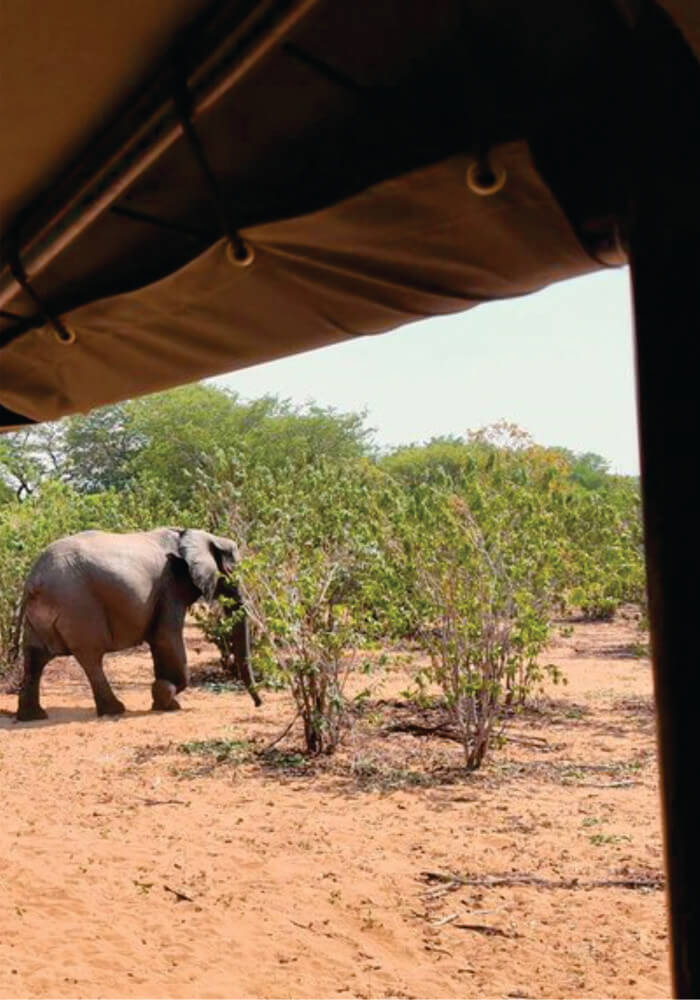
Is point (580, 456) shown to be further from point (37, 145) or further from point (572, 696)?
point (37, 145)

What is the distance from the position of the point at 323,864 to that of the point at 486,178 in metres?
4.01

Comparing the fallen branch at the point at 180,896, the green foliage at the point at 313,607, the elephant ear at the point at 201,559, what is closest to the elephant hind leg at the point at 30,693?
the elephant ear at the point at 201,559

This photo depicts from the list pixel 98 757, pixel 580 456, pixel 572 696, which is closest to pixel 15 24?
pixel 98 757

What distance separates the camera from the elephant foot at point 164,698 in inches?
365

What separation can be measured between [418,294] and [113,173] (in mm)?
536

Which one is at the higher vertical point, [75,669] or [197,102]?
[197,102]

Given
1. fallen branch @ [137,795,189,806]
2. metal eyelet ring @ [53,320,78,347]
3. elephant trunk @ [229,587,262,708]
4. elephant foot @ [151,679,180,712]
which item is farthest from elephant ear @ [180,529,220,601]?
metal eyelet ring @ [53,320,78,347]

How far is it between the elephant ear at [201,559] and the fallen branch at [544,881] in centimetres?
543

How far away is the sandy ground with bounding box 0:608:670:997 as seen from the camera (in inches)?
141

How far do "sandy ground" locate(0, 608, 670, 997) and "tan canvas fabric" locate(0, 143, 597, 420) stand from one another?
218cm

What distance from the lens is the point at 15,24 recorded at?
130cm

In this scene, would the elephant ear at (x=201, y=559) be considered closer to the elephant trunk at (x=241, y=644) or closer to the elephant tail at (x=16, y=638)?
the elephant trunk at (x=241, y=644)

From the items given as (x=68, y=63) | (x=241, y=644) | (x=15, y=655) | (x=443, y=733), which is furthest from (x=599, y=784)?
(x=15, y=655)

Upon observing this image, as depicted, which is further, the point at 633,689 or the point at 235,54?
the point at 633,689
